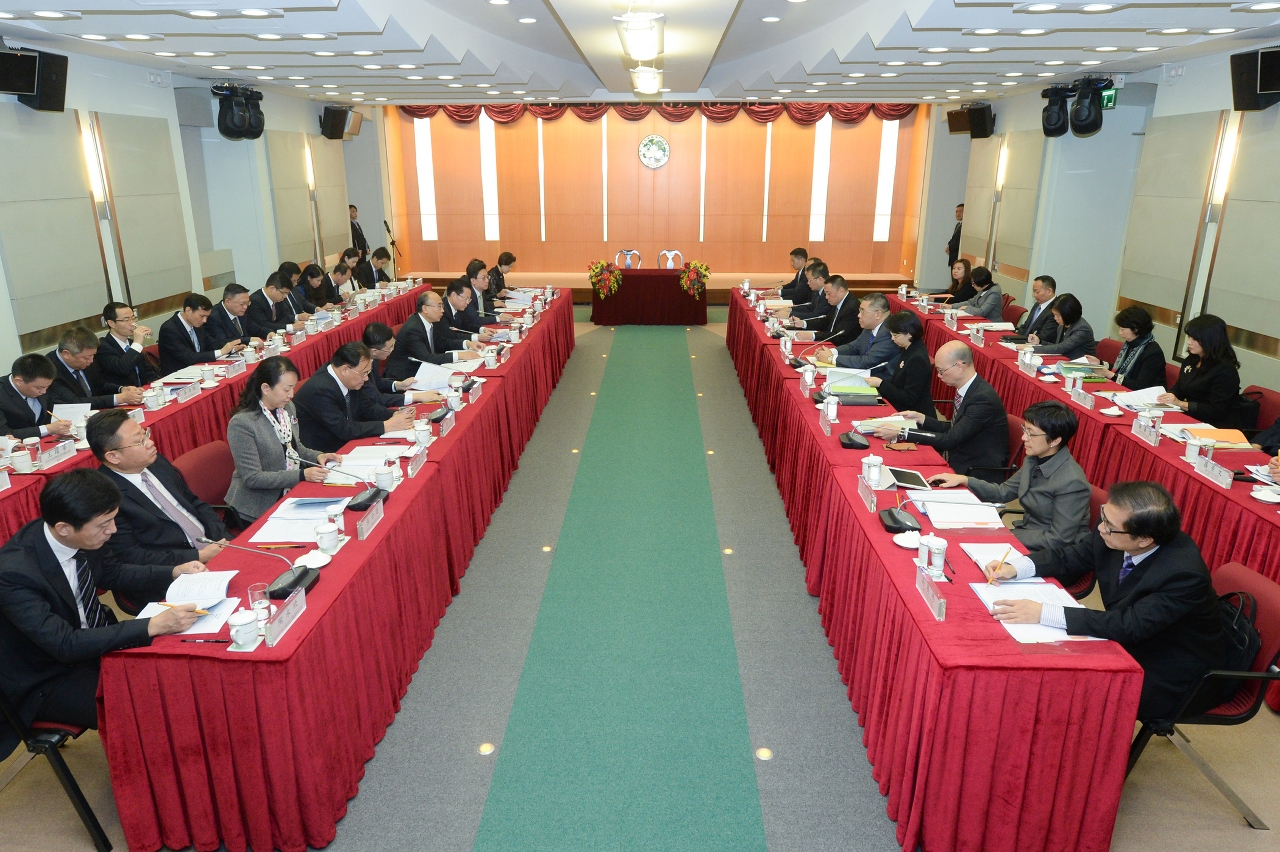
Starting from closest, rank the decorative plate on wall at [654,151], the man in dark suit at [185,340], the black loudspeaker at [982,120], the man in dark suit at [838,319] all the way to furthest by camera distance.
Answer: the man in dark suit at [185,340], the man in dark suit at [838,319], the black loudspeaker at [982,120], the decorative plate on wall at [654,151]

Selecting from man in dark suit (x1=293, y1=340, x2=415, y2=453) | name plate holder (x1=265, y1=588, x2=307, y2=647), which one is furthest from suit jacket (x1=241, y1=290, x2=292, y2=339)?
name plate holder (x1=265, y1=588, x2=307, y2=647)

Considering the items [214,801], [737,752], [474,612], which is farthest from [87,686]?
[737,752]

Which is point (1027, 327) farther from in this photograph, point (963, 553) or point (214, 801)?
point (214, 801)

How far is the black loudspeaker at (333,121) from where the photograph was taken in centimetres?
1188

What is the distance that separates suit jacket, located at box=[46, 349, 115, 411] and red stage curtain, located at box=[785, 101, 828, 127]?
37.0 feet

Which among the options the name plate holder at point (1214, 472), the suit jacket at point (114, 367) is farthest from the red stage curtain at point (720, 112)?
the name plate holder at point (1214, 472)

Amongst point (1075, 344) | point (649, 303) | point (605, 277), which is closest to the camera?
point (1075, 344)

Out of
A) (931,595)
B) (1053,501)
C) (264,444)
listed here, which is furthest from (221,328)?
(1053,501)

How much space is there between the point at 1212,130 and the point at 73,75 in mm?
9975

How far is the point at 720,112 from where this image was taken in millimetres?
13305

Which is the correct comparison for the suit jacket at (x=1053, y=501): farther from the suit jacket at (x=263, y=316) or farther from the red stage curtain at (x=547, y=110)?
the red stage curtain at (x=547, y=110)

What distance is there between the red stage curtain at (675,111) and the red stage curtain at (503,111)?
7.53 feet

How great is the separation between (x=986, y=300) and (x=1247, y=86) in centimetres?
262

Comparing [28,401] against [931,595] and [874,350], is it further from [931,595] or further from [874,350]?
[874,350]
